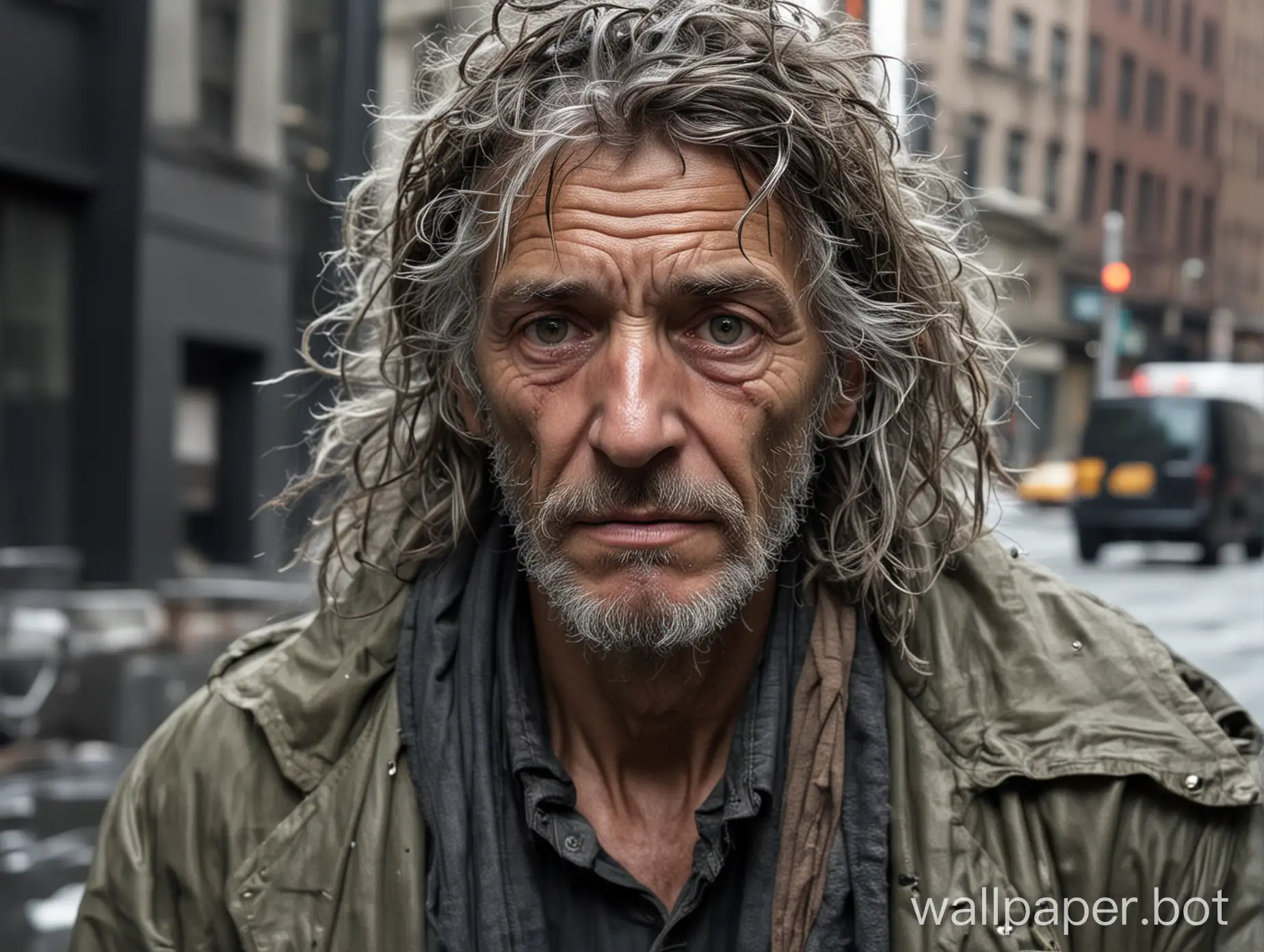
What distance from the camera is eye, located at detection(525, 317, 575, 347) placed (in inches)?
81.2

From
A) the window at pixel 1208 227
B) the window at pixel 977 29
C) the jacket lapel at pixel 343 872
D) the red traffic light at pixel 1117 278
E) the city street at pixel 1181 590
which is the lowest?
the jacket lapel at pixel 343 872

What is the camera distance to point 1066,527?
8.96ft

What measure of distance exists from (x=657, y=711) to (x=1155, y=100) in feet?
4.24

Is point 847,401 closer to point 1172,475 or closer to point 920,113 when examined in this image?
point 920,113

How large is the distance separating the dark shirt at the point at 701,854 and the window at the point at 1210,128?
1.09m

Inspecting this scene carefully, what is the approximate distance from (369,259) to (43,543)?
25.0ft

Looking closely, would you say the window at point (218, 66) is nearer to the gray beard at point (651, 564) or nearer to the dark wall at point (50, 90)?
the dark wall at point (50, 90)

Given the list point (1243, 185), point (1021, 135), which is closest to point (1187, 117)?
point (1243, 185)

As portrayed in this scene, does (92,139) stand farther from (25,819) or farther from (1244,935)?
(1244,935)

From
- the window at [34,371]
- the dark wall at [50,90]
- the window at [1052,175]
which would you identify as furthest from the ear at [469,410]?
the window at [34,371]

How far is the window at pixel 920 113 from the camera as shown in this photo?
2455mm

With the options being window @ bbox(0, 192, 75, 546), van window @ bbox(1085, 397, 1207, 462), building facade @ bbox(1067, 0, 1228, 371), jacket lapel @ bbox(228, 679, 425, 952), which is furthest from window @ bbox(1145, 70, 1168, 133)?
window @ bbox(0, 192, 75, 546)

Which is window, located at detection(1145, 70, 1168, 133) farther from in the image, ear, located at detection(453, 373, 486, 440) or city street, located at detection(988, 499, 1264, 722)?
ear, located at detection(453, 373, 486, 440)

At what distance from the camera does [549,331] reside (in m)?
2.08
